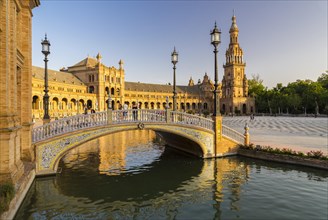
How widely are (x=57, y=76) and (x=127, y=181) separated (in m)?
72.3

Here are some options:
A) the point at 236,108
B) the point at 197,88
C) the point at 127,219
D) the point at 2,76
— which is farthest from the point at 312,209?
the point at 197,88

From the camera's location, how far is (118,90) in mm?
92750

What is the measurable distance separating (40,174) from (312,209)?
1343cm

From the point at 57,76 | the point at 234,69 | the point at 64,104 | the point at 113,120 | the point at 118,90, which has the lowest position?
the point at 113,120

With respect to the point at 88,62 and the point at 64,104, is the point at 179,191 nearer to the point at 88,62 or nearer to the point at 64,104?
the point at 64,104

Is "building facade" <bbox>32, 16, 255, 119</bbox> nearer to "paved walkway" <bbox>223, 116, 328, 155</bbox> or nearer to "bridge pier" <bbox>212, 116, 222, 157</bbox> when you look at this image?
"paved walkway" <bbox>223, 116, 328, 155</bbox>

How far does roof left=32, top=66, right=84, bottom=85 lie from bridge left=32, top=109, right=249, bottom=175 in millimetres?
58130

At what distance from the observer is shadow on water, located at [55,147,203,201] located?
11.4 m

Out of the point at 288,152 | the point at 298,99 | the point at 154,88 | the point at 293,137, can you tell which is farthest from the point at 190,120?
the point at 154,88

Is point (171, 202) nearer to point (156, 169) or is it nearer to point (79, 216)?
point (79, 216)

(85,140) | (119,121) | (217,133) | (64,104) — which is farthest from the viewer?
(64,104)

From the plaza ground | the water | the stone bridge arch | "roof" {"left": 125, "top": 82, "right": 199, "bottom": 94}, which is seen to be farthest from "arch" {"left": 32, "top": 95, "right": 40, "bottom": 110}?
the stone bridge arch

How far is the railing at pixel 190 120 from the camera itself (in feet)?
57.1

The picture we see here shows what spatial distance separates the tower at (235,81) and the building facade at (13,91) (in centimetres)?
10218
